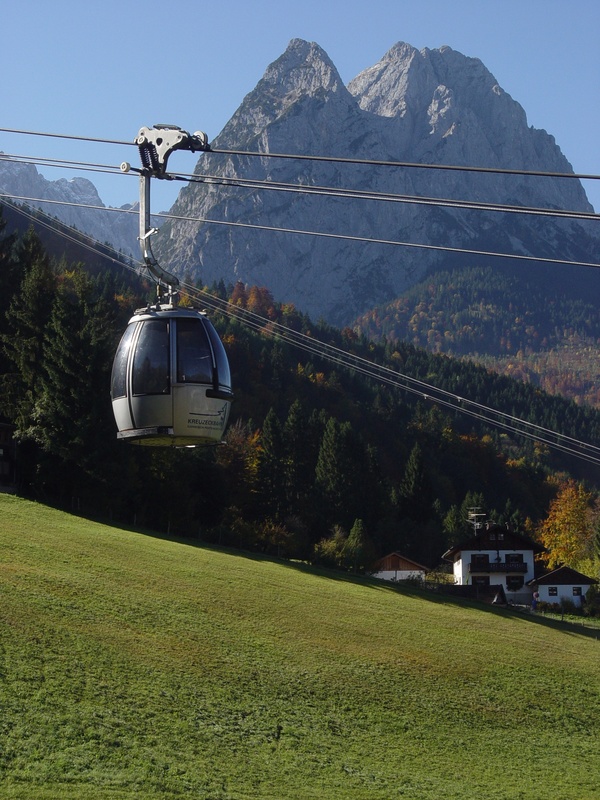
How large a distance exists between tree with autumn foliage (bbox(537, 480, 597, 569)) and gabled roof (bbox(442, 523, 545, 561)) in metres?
15.1

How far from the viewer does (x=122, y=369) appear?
608 inches

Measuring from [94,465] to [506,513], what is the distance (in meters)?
76.1

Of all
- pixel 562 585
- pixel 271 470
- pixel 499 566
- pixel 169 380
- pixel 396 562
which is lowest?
pixel 562 585

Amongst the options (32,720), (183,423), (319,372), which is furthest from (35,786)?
(319,372)

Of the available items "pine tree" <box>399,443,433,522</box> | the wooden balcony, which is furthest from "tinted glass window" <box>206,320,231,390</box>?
"pine tree" <box>399,443,433,522</box>

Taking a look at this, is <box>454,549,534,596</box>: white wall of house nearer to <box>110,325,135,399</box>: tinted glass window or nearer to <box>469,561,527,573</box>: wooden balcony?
<box>469,561,527,573</box>: wooden balcony

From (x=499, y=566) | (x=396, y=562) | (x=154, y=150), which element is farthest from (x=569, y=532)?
(x=154, y=150)

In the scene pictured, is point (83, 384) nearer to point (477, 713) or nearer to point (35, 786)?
point (477, 713)

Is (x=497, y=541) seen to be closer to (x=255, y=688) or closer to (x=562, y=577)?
(x=562, y=577)

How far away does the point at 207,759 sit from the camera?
27500 millimetres

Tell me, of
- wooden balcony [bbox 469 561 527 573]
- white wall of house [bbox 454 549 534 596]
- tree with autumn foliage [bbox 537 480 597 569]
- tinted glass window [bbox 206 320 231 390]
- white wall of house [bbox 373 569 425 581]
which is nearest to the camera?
tinted glass window [bbox 206 320 231 390]

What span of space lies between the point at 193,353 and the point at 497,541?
282ft

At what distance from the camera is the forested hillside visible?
6831cm

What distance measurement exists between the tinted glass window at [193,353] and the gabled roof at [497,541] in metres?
84.3
